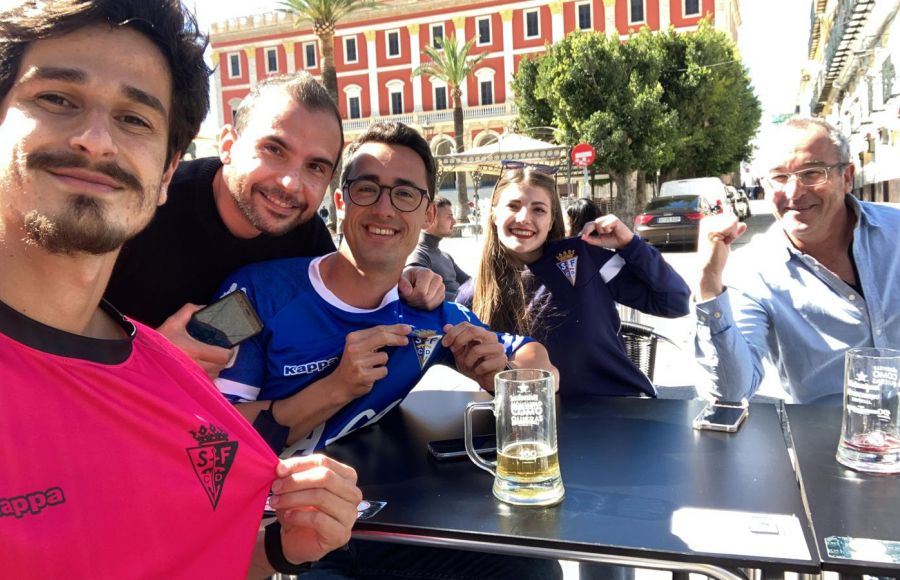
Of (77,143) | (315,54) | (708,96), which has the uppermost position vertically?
(315,54)

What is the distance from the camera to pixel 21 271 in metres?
1.19

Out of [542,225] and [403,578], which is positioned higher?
[542,225]

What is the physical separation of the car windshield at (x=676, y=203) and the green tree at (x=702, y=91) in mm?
10683

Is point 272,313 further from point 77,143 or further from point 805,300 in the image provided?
point 805,300

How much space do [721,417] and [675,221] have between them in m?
15.0

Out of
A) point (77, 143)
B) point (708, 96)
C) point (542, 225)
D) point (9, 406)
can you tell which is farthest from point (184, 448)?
point (708, 96)

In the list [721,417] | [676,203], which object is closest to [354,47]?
[676,203]

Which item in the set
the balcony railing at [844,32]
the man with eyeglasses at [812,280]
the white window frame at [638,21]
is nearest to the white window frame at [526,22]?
the white window frame at [638,21]

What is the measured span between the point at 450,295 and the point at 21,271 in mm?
4381

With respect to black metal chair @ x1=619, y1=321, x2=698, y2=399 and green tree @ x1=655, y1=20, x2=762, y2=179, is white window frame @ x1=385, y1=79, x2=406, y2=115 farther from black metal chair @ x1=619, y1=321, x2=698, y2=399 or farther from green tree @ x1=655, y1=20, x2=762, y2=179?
black metal chair @ x1=619, y1=321, x2=698, y2=399

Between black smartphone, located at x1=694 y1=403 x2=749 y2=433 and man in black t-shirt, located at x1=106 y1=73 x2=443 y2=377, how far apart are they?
37.3 inches

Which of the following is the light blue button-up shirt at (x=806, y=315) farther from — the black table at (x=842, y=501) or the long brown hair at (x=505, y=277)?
the long brown hair at (x=505, y=277)

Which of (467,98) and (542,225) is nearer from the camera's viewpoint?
(542,225)

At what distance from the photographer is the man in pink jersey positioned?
103cm
